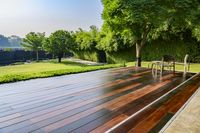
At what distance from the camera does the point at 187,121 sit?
261cm

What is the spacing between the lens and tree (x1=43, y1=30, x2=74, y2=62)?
1015 inches

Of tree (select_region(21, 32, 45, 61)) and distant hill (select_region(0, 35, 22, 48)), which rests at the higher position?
distant hill (select_region(0, 35, 22, 48))

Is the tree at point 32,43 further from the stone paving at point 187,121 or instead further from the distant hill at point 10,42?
the distant hill at point 10,42

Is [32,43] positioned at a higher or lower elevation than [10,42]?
lower

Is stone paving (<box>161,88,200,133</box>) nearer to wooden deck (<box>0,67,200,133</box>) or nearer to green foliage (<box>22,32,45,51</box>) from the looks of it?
wooden deck (<box>0,67,200,133</box>)

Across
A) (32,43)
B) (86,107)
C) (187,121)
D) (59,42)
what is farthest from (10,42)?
(187,121)

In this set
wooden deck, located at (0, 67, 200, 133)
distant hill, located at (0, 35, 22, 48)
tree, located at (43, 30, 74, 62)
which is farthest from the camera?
distant hill, located at (0, 35, 22, 48)

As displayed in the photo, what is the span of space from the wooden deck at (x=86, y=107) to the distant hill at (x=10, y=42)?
6746cm

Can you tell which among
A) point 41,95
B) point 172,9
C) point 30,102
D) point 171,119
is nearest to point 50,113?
point 30,102

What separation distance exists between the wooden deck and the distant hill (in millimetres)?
67463

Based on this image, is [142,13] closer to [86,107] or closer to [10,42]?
[86,107]

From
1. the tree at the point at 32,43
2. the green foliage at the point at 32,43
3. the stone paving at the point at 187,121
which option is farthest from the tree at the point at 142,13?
the green foliage at the point at 32,43

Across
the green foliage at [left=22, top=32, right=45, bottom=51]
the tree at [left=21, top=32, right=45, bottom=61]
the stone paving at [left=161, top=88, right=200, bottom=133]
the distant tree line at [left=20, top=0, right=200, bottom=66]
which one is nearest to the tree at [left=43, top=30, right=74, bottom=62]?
the tree at [left=21, top=32, right=45, bottom=61]

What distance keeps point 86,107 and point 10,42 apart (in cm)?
7674
